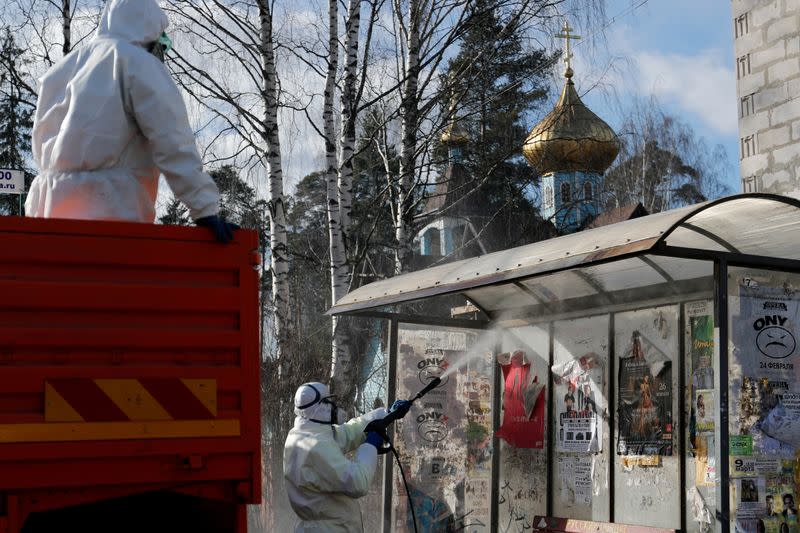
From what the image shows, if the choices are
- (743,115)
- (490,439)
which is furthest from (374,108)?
(490,439)

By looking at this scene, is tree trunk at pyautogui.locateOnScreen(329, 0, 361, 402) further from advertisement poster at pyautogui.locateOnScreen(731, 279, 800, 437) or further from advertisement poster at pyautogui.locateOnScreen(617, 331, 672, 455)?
advertisement poster at pyautogui.locateOnScreen(731, 279, 800, 437)

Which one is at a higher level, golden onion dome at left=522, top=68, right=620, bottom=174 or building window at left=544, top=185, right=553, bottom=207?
golden onion dome at left=522, top=68, right=620, bottom=174

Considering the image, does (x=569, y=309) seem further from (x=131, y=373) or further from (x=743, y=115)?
(x=131, y=373)

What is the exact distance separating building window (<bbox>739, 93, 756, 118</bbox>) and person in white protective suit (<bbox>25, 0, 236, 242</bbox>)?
28.0ft

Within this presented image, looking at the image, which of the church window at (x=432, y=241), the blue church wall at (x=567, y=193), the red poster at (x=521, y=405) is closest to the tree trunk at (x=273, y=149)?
the red poster at (x=521, y=405)

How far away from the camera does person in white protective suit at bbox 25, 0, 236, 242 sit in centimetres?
449

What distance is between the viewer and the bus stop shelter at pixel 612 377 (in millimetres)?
6771

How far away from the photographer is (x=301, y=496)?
708cm

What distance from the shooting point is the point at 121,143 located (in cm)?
457

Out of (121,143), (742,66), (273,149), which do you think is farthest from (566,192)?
(121,143)

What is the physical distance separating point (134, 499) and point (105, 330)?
701 millimetres

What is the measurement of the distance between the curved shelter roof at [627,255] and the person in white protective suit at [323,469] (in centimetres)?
147

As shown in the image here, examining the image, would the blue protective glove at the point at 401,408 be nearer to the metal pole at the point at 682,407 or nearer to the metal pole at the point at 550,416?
the metal pole at the point at 682,407

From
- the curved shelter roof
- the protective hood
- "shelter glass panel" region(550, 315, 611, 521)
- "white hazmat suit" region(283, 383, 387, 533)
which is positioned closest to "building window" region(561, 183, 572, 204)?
the curved shelter roof
